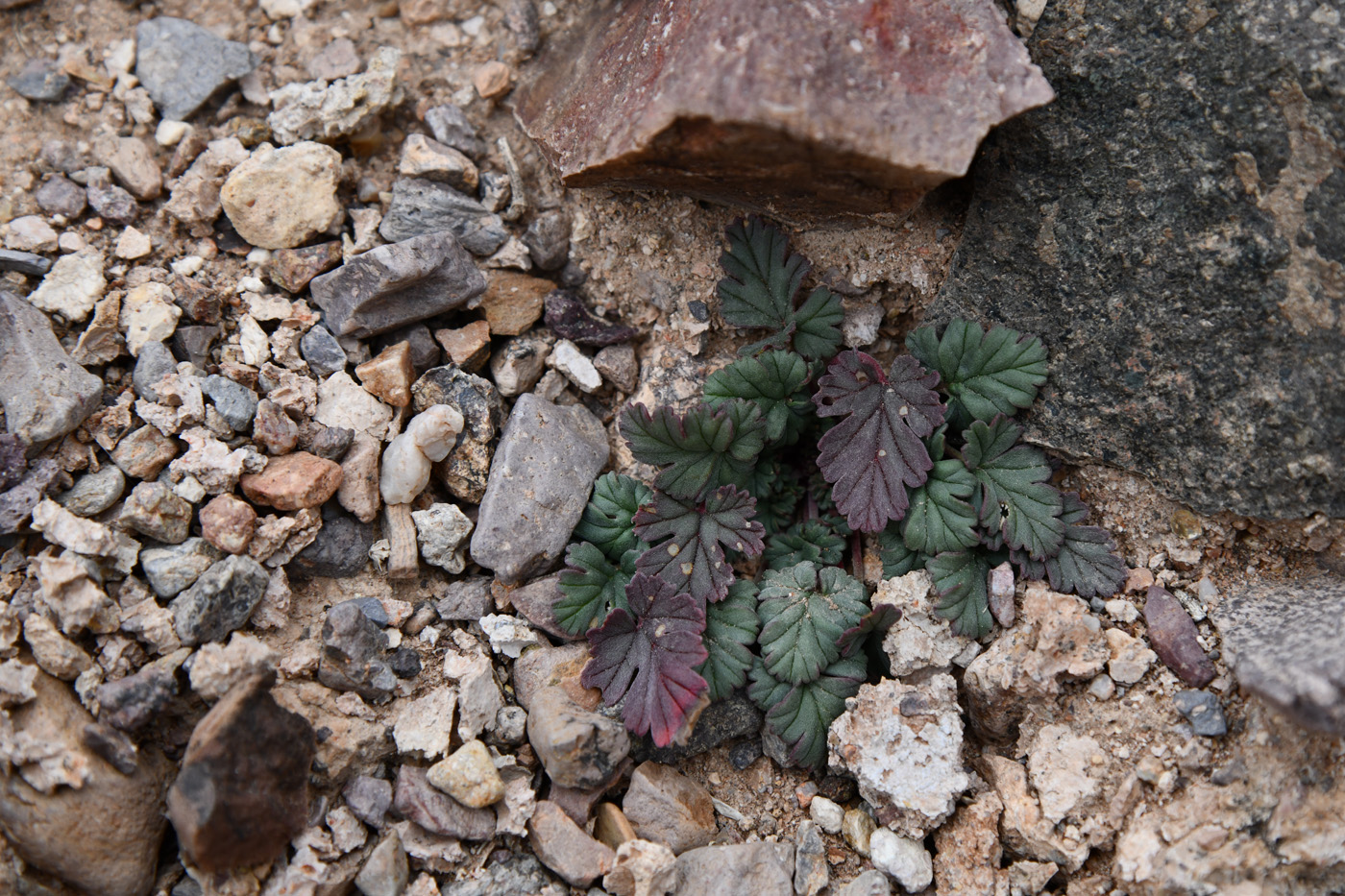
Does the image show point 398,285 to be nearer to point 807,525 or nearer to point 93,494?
point 93,494

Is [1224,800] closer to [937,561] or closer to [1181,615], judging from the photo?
[1181,615]

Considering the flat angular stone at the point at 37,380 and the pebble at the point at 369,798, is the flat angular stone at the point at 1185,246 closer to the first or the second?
the pebble at the point at 369,798

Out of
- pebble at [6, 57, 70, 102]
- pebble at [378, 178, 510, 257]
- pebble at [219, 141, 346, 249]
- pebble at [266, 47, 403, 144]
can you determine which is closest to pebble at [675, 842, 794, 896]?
pebble at [378, 178, 510, 257]

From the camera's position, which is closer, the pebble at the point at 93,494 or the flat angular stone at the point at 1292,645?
the flat angular stone at the point at 1292,645

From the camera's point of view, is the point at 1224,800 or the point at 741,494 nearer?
the point at 1224,800

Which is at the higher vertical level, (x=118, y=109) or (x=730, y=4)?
(x=730, y=4)

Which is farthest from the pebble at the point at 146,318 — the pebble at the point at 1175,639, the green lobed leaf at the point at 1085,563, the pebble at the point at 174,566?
the pebble at the point at 1175,639

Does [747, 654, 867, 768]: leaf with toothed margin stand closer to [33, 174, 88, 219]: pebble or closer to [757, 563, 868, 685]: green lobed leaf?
[757, 563, 868, 685]: green lobed leaf

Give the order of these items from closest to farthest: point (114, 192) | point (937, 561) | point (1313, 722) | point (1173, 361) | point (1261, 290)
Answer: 1. point (1313, 722)
2. point (1261, 290)
3. point (1173, 361)
4. point (937, 561)
5. point (114, 192)

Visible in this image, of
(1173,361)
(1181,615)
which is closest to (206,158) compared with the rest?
(1173,361)
